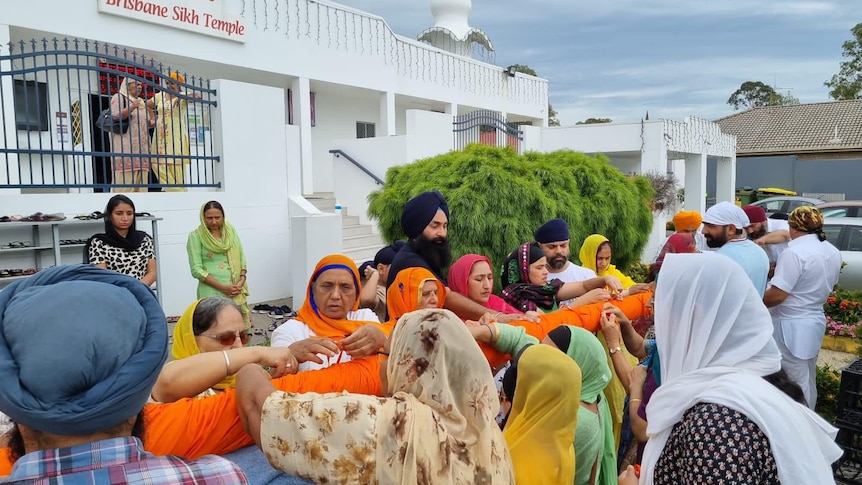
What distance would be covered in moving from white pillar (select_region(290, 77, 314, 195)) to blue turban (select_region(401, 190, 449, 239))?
8.29 meters

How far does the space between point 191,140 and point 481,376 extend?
717 centimetres

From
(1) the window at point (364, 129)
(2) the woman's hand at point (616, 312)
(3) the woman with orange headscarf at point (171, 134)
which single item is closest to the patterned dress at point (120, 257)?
(3) the woman with orange headscarf at point (171, 134)

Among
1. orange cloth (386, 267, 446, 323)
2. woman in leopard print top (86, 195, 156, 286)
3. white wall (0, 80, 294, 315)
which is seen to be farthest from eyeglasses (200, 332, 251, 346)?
white wall (0, 80, 294, 315)

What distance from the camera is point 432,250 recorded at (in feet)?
12.0

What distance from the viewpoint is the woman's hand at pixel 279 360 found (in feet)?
6.20

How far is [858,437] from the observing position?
139 inches

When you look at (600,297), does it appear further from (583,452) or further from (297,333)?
(297,333)

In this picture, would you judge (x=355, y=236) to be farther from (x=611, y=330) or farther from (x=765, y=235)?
(x=611, y=330)

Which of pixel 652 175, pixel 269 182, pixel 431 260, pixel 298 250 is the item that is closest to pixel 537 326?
pixel 431 260

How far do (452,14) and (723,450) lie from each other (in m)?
19.5

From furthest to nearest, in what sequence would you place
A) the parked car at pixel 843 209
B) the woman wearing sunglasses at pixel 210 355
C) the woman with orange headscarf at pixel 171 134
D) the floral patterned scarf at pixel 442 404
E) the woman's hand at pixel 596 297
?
the parked car at pixel 843 209
the woman with orange headscarf at pixel 171 134
the woman's hand at pixel 596 297
the woman wearing sunglasses at pixel 210 355
the floral patterned scarf at pixel 442 404

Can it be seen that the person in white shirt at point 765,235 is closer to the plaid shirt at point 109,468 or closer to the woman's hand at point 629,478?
the woman's hand at point 629,478

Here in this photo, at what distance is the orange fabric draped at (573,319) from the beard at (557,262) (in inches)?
33.8

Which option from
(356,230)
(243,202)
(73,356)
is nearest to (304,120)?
(356,230)
